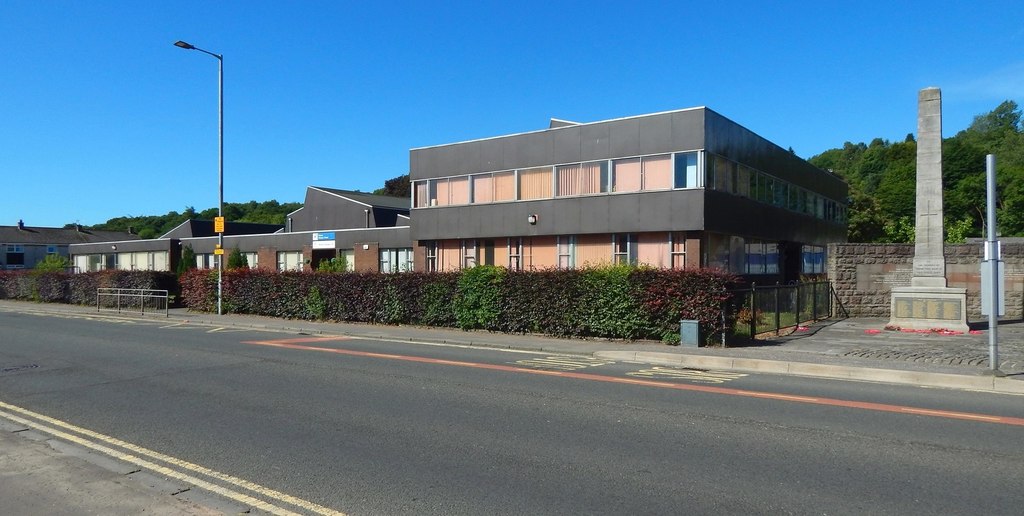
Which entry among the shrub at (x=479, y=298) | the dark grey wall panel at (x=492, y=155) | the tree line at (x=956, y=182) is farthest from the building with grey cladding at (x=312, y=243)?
the tree line at (x=956, y=182)

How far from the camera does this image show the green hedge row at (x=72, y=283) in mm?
32031

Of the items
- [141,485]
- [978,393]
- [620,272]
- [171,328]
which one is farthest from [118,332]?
[978,393]

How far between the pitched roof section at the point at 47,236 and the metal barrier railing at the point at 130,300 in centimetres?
6037

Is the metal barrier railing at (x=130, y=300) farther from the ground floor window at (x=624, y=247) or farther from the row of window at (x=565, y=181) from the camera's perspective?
the ground floor window at (x=624, y=247)

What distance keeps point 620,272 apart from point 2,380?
1213cm

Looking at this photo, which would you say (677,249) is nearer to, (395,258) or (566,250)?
(566,250)

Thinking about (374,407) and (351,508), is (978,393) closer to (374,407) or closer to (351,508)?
(374,407)

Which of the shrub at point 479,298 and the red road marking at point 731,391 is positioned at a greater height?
the shrub at point 479,298

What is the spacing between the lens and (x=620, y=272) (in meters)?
16.7

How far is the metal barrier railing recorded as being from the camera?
1194 inches

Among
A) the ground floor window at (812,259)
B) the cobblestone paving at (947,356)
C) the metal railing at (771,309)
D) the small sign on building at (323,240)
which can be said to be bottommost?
→ the cobblestone paving at (947,356)

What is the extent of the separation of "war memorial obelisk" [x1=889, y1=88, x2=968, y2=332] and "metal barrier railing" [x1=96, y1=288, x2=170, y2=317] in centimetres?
2720

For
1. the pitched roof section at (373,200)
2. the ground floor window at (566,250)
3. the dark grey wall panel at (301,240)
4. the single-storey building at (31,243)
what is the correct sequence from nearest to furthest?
1. the ground floor window at (566,250)
2. the dark grey wall panel at (301,240)
3. the pitched roof section at (373,200)
4. the single-storey building at (31,243)

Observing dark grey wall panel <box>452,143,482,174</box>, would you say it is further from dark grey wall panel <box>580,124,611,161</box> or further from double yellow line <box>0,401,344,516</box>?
double yellow line <box>0,401,344,516</box>
